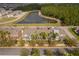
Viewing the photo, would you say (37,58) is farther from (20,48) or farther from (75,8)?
(75,8)

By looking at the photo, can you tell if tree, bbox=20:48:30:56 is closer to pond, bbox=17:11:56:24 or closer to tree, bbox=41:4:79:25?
pond, bbox=17:11:56:24

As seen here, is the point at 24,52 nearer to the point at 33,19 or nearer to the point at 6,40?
the point at 6,40

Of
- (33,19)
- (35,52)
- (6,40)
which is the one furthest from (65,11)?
(6,40)

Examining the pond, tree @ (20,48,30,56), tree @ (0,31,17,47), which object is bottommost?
tree @ (20,48,30,56)

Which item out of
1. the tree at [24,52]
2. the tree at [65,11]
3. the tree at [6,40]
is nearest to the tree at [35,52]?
the tree at [24,52]

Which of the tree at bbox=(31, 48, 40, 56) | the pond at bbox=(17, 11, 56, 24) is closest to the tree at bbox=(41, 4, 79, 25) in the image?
the pond at bbox=(17, 11, 56, 24)

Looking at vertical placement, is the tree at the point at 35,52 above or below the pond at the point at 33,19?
below

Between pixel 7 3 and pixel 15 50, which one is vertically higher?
pixel 7 3

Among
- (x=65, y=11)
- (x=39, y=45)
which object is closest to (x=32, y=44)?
(x=39, y=45)

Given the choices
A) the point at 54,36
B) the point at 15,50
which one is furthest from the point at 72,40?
the point at 15,50

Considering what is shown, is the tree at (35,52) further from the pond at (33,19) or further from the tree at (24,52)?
the pond at (33,19)

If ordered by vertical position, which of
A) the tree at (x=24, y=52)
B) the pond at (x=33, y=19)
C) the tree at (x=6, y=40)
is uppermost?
the pond at (x=33, y=19)
